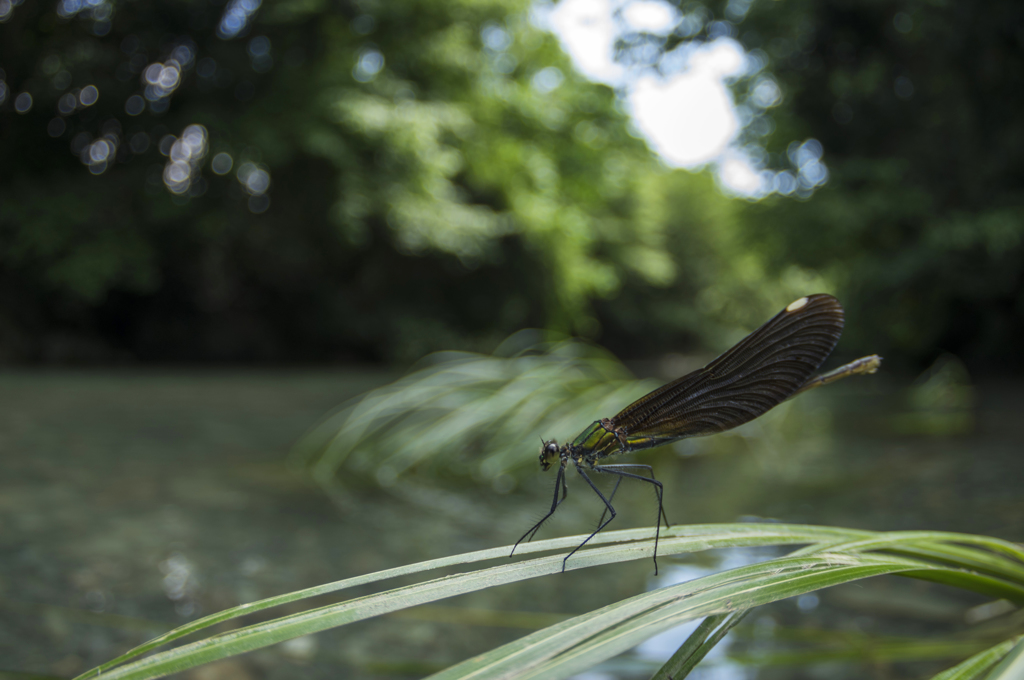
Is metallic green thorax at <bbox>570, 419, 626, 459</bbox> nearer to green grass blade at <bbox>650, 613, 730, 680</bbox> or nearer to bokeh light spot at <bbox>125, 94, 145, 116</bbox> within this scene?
green grass blade at <bbox>650, 613, 730, 680</bbox>

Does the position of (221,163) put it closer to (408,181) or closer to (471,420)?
(408,181)

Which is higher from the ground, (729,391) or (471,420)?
(471,420)

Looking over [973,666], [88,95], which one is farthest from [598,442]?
[88,95]

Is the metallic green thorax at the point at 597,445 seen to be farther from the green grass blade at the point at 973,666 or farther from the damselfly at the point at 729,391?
the green grass blade at the point at 973,666

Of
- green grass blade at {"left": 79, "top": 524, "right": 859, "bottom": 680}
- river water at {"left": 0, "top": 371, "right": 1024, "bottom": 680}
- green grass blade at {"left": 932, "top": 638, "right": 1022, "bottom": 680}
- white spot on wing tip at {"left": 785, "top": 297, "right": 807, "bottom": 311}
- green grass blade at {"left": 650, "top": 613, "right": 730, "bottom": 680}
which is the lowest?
green grass blade at {"left": 932, "top": 638, "right": 1022, "bottom": 680}

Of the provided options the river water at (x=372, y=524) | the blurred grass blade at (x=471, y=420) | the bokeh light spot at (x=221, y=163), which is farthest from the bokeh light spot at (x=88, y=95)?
the blurred grass blade at (x=471, y=420)

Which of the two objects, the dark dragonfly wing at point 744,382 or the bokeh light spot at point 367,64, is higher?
the bokeh light spot at point 367,64

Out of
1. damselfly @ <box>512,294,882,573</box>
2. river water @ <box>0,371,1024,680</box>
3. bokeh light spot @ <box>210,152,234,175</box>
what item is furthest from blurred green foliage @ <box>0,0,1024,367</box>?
damselfly @ <box>512,294,882,573</box>
